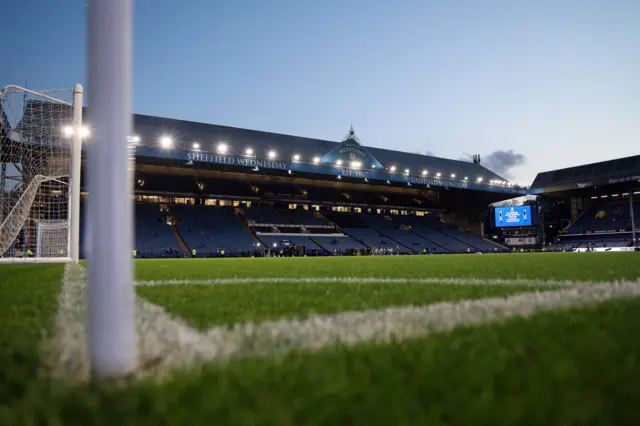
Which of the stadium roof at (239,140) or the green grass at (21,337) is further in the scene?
the stadium roof at (239,140)

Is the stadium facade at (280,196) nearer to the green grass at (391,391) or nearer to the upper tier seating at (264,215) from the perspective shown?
the upper tier seating at (264,215)

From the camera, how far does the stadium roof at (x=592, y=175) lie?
3678cm

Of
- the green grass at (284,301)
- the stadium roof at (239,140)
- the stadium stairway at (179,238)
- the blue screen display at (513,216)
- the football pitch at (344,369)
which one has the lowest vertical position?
the green grass at (284,301)

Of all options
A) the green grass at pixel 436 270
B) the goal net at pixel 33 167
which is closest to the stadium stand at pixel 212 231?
the goal net at pixel 33 167

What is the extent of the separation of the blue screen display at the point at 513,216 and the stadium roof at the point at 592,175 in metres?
4.59

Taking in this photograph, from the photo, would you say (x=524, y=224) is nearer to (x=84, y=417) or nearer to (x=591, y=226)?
(x=591, y=226)

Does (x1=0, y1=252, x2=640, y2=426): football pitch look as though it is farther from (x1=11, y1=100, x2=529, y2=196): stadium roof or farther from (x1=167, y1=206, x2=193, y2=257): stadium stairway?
(x1=167, y1=206, x2=193, y2=257): stadium stairway

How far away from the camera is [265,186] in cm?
3778

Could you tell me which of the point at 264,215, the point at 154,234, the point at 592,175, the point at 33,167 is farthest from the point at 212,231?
the point at 592,175

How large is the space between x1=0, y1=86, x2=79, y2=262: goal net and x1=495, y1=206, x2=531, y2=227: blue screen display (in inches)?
1445

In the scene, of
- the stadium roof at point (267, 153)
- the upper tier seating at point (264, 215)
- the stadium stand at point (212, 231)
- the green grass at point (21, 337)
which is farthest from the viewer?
the upper tier seating at point (264, 215)

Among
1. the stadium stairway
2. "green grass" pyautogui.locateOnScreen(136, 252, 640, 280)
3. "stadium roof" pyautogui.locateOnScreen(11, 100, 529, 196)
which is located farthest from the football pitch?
the stadium stairway

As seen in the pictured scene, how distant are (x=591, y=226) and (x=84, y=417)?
48377 mm

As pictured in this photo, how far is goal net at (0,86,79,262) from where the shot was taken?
9.68 meters
